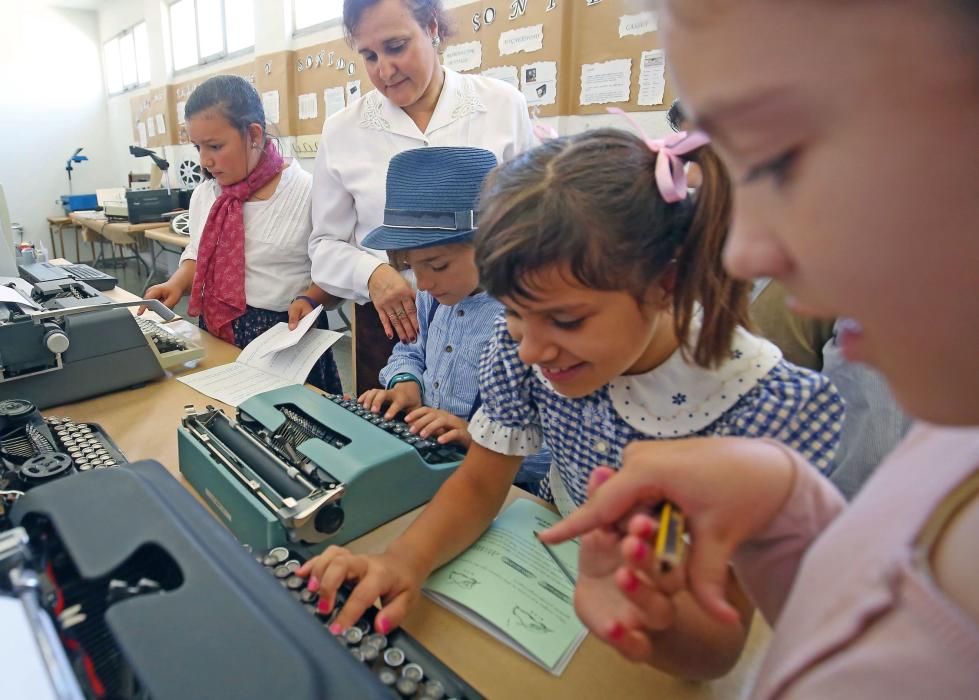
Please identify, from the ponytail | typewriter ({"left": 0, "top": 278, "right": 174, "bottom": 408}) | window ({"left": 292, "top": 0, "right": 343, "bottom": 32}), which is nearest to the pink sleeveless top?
the ponytail

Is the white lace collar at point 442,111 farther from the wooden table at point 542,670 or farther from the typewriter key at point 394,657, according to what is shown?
the typewriter key at point 394,657

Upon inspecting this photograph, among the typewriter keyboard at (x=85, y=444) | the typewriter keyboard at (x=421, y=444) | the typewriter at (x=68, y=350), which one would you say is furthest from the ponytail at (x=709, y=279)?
the typewriter at (x=68, y=350)

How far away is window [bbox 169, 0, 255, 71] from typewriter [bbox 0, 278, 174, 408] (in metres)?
4.03

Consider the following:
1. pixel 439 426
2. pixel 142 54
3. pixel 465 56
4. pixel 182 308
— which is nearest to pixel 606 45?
pixel 465 56

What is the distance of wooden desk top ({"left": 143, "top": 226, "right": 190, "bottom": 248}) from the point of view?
3.70 metres

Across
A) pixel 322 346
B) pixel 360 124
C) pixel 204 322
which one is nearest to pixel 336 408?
pixel 322 346

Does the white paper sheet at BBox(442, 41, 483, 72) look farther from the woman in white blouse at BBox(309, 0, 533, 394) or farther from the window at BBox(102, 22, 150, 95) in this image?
the window at BBox(102, 22, 150, 95)

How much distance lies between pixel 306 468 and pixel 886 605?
0.69 m

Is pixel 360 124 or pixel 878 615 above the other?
pixel 360 124

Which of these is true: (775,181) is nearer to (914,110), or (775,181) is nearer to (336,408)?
(914,110)

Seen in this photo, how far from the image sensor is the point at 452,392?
50.2 inches

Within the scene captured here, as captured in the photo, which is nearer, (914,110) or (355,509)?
(914,110)

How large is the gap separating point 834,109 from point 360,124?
5.41ft

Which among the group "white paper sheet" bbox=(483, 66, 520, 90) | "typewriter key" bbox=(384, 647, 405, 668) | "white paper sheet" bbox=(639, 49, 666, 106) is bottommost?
"typewriter key" bbox=(384, 647, 405, 668)
